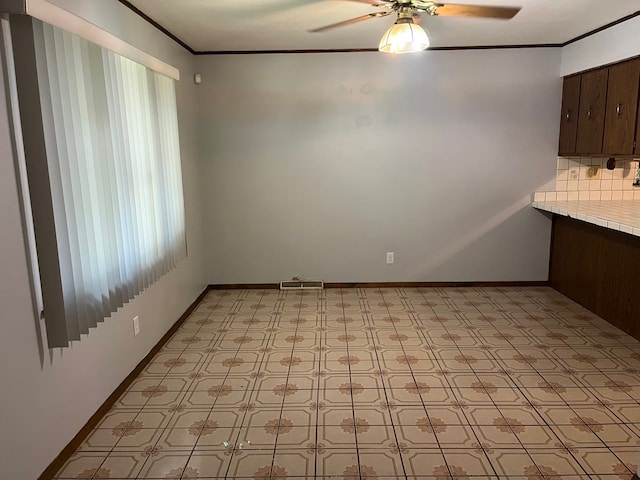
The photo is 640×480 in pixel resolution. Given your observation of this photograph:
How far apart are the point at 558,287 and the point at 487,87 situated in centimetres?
215

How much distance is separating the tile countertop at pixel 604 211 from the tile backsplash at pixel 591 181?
0.09 m

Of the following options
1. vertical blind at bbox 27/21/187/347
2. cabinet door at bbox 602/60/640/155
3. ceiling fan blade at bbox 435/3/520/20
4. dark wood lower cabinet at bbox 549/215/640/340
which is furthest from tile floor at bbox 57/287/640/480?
ceiling fan blade at bbox 435/3/520/20

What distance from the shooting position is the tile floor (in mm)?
2252

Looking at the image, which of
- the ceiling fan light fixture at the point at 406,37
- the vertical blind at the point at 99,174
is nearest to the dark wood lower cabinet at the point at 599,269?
the ceiling fan light fixture at the point at 406,37

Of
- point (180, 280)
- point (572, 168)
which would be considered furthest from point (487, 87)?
point (180, 280)

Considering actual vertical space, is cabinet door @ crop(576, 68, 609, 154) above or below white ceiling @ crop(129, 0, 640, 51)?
below

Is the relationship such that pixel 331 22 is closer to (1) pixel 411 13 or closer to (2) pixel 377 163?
(1) pixel 411 13

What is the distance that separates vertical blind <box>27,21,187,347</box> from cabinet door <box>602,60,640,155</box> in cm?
362

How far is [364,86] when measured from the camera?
4578 millimetres

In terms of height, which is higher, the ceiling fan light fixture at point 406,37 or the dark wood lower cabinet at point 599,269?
the ceiling fan light fixture at point 406,37

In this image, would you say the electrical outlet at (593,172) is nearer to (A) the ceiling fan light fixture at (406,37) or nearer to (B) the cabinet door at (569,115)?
(B) the cabinet door at (569,115)

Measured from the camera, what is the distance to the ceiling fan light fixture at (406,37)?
2.57m

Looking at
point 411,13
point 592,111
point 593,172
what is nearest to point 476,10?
point 411,13

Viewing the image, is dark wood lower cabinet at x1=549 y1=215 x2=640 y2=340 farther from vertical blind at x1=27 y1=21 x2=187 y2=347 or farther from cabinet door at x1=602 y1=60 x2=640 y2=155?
vertical blind at x1=27 y1=21 x2=187 y2=347
